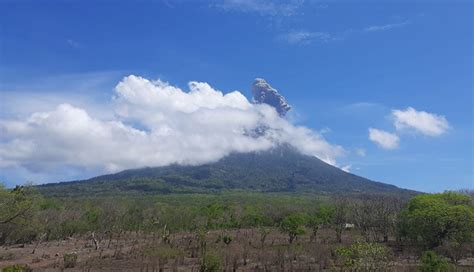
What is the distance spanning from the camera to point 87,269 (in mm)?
34500

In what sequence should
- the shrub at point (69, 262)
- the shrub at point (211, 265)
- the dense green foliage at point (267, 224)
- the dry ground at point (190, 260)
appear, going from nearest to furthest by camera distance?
the shrub at point (211, 265)
the dense green foliage at point (267, 224)
the dry ground at point (190, 260)
the shrub at point (69, 262)

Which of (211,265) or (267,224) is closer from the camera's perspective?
(211,265)

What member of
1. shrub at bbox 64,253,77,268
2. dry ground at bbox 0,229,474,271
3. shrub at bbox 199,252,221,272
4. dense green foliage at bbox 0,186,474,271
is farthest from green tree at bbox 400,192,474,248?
shrub at bbox 64,253,77,268

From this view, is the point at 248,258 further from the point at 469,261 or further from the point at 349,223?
the point at 349,223

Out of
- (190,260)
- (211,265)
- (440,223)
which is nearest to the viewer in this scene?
(211,265)

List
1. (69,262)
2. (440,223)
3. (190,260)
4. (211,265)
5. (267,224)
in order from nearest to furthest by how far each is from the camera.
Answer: (211,265), (69,262), (190,260), (440,223), (267,224)

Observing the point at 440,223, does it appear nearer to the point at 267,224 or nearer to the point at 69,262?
the point at 69,262

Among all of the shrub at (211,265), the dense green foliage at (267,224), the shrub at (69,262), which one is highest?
the dense green foliage at (267,224)

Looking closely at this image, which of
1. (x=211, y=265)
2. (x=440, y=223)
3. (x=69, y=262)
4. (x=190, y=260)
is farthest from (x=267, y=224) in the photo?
(x=211, y=265)

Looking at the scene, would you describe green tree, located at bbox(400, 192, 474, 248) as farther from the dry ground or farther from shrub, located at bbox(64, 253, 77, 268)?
shrub, located at bbox(64, 253, 77, 268)

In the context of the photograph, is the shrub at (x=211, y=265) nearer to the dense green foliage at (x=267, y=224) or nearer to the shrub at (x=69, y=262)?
the dense green foliage at (x=267, y=224)

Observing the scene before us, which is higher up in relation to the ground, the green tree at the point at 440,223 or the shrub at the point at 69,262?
the green tree at the point at 440,223

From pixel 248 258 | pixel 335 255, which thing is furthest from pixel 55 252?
pixel 335 255

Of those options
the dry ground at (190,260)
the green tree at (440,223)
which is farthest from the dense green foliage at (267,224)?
the dry ground at (190,260)
